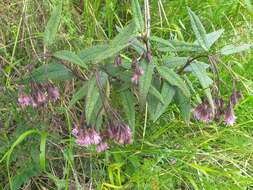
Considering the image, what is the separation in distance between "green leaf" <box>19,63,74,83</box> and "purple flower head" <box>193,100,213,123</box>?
480 millimetres

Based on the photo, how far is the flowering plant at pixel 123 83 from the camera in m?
1.68

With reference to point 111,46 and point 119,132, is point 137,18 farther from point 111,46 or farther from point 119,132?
point 119,132

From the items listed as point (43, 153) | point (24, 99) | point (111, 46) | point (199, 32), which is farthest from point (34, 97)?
point (199, 32)

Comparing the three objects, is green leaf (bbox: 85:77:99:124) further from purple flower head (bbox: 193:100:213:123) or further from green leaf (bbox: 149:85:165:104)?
purple flower head (bbox: 193:100:213:123)

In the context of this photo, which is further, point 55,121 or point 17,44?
Answer: point 17,44

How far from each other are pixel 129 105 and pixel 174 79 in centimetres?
18

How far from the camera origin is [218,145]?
2156 millimetres

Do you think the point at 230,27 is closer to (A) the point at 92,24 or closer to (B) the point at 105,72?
(A) the point at 92,24

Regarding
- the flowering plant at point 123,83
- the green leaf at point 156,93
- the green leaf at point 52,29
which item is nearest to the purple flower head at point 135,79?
the flowering plant at point 123,83

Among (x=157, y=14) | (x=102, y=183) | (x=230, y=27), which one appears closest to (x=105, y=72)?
(x=102, y=183)

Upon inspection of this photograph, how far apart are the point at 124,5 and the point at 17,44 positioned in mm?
639

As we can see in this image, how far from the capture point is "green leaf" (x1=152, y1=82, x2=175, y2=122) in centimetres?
183

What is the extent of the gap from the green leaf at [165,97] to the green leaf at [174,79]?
4 cm

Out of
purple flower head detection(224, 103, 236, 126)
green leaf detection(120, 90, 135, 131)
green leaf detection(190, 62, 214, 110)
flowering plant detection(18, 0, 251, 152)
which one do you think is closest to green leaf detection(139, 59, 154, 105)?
flowering plant detection(18, 0, 251, 152)
